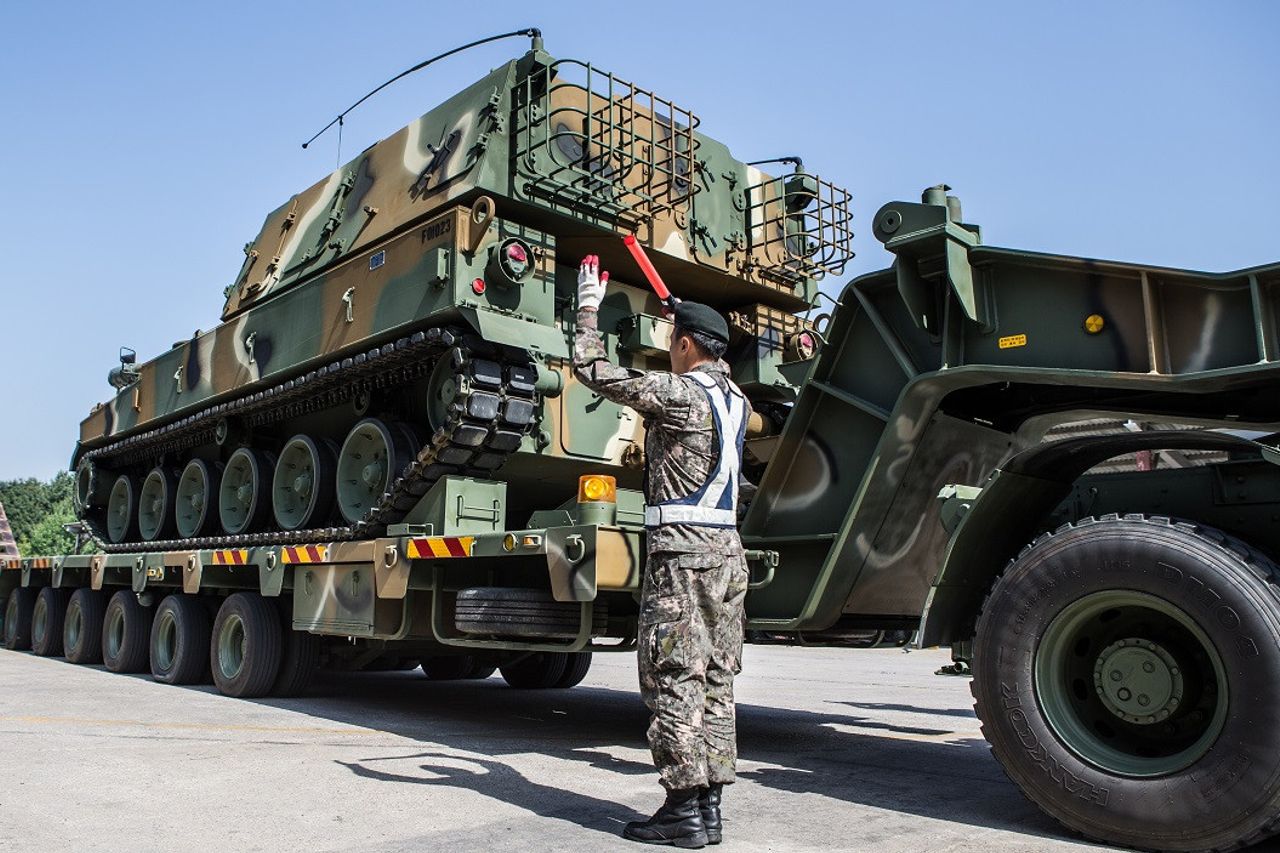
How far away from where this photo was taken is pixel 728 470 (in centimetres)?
434

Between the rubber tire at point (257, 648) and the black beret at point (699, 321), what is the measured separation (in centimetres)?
536

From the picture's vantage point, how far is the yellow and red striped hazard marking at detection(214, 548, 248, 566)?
866cm

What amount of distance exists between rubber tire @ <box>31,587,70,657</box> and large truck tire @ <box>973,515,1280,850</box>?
1172 cm

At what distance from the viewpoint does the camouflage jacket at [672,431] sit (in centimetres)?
425

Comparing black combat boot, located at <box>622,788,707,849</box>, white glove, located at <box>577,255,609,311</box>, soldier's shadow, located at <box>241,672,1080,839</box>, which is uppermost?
white glove, located at <box>577,255,609,311</box>

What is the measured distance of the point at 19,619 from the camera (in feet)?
46.2

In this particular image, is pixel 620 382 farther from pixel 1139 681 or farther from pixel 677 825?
pixel 1139 681

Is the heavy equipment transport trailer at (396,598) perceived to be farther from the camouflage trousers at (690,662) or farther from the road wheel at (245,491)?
the camouflage trousers at (690,662)

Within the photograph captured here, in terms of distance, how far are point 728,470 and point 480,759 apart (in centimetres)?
237

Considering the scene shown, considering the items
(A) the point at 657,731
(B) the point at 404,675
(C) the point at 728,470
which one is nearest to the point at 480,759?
(A) the point at 657,731

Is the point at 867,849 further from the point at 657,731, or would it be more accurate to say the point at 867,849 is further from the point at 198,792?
the point at 198,792

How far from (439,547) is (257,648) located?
2.69m

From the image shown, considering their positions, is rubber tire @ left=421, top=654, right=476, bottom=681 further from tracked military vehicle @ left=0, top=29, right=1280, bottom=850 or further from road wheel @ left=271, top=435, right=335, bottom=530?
road wheel @ left=271, top=435, right=335, bottom=530

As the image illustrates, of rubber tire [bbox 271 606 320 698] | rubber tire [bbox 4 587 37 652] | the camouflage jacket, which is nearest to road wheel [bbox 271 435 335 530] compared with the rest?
rubber tire [bbox 271 606 320 698]
